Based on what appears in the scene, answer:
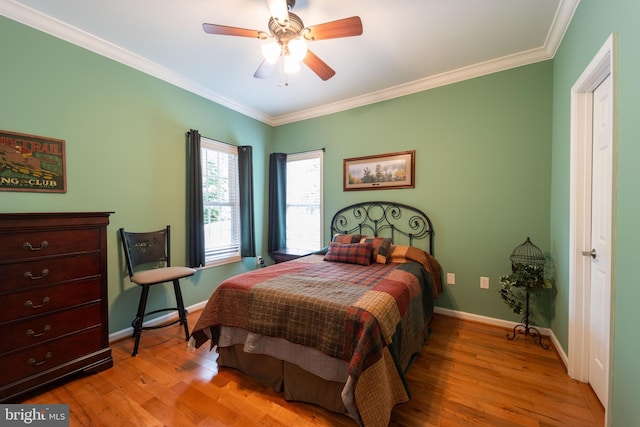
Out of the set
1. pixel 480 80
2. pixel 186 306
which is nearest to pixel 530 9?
pixel 480 80

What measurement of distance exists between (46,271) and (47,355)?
1.81 ft

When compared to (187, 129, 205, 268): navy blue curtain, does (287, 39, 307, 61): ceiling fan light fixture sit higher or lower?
higher

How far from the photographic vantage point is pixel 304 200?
12.6ft

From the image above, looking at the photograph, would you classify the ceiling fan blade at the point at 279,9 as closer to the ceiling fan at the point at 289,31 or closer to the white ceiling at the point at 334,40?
the ceiling fan at the point at 289,31

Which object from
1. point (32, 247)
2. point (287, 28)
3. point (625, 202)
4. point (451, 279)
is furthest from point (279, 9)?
point (451, 279)

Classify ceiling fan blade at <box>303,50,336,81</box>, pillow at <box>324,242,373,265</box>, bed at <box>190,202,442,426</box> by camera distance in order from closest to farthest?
bed at <box>190,202,442,426</box> < ceiling fan blade at <box>303,50,336,81</box> < pillow at <box>324,242,373,265</box>

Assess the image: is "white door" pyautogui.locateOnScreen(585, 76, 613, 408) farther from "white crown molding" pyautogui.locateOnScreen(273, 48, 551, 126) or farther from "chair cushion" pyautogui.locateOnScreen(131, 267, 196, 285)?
"chair cushion" pyautogui.locateOnScreen(131, 267, 196, 285)

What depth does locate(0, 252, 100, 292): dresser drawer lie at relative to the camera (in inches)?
59.6

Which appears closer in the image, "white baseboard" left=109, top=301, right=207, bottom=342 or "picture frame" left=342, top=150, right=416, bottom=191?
"white baseboard" left=109, top=301, right=207, bottom=342

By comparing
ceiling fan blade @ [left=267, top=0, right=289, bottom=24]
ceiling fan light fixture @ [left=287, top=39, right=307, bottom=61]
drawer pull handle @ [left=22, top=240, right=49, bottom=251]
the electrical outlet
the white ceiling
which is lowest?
the electrical outlet

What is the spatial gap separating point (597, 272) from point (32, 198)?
4.01 metres

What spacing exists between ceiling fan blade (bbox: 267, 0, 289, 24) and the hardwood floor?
2.42 meters

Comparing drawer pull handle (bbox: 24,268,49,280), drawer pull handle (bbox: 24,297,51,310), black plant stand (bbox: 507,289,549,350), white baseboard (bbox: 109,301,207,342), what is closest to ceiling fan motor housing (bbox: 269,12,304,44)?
drawer pull handle (bbox: 24,268,49,280)

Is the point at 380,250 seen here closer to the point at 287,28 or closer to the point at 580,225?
the point at 580,225
